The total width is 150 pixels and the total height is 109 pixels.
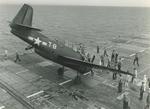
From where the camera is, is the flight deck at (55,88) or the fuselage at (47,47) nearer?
the flight deck at (55,88)

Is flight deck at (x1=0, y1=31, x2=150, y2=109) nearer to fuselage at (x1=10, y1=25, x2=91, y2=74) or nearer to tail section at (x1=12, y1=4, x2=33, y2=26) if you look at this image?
fuselage at (x1=10, y1=25, x2=91, y2=74)

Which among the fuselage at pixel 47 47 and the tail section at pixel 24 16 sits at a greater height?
the tail section at pixel 24 16

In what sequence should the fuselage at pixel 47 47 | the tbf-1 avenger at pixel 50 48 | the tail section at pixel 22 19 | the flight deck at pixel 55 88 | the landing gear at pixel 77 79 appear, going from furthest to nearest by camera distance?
the tail section at pixel 22 19, the fuselage at pixel 47 47, the tbf-1 avenger at pixel 50 48, the landing gear at pixel 77 79, the flight deck at pixel 55 88

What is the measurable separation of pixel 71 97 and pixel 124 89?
728 cm

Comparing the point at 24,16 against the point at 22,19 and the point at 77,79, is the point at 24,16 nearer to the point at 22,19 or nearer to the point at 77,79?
the point at 22,19

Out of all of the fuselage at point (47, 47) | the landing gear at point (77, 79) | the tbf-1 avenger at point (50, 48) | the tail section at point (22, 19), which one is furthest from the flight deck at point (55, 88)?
the tail section at point (22, 19)

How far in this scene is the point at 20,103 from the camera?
842 inches

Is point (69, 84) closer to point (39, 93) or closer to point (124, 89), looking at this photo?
point (39, 93)

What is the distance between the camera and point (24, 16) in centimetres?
3055

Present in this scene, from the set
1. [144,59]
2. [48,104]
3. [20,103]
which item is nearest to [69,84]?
[48,104]

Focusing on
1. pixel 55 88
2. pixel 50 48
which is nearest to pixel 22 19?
pixel 50 48

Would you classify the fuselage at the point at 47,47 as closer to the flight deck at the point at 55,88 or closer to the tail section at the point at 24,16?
the tail section at the point at 24,16

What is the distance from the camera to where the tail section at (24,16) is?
30.1 m

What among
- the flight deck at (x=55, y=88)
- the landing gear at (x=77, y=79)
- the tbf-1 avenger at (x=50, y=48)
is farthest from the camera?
the tbf-1 avenger at (x=50, y=48)
